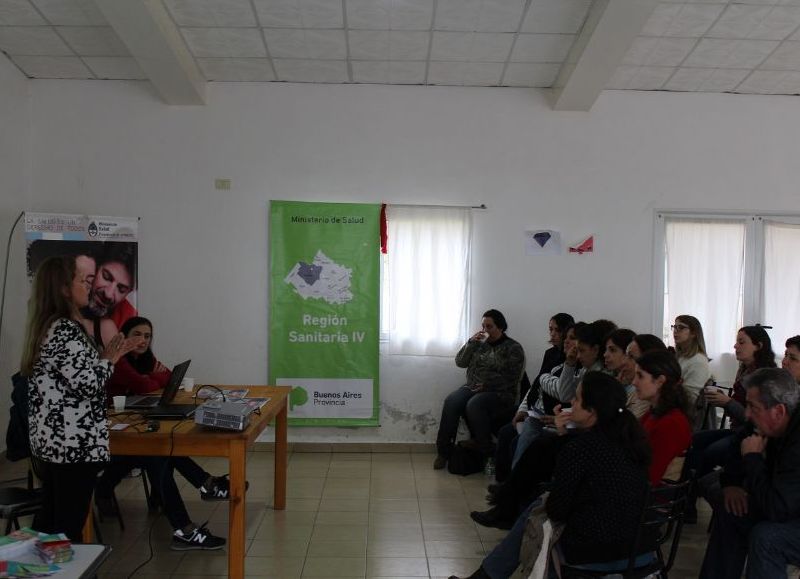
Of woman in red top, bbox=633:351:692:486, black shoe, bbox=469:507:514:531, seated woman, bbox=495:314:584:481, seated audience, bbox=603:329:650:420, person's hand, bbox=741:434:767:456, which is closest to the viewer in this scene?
person's hand, bbox=741:434:767:456

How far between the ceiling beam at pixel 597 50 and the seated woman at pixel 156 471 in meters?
3.41

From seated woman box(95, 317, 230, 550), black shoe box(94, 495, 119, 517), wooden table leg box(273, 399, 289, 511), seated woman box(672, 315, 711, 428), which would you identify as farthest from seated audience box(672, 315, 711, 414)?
black shoe box(94, 495, 119, 517)

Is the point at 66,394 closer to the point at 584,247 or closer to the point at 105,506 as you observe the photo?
the point at 105,506

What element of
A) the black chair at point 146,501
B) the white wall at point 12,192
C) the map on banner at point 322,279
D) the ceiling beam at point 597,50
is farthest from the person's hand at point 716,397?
the white wall at point 12,192

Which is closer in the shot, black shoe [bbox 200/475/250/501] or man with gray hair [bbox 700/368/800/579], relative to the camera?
man with gray hair [bbox 700/368/800/579]

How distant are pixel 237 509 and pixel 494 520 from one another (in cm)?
149

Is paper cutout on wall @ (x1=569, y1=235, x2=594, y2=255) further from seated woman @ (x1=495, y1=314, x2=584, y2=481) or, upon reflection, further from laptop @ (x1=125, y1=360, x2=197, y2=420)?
laptop @ (x1=125, y1=360, x2=197, y2=420)

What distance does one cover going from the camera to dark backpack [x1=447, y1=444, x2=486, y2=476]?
483 cm

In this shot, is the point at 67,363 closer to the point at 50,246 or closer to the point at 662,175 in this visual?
the point at 50,246

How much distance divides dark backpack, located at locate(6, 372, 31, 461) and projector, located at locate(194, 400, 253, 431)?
0.80 meters

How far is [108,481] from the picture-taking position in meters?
3.73

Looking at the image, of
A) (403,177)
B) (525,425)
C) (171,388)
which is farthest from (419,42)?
(171,388)

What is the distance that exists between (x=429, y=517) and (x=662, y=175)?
3.35 meters

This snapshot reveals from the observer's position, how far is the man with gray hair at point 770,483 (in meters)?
2.41
